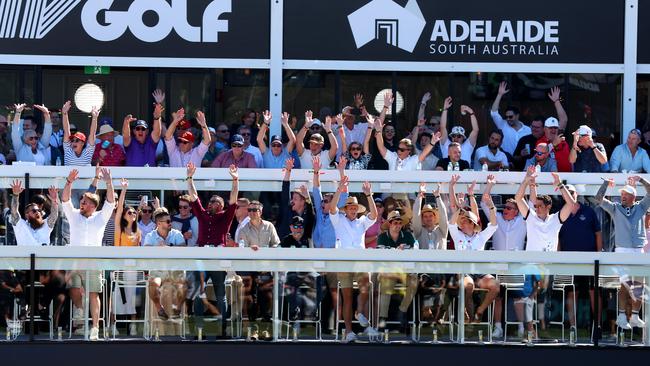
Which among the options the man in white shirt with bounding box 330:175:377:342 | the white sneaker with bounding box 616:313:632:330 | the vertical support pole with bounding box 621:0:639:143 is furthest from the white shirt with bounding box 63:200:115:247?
the vertical support pole with bounding box 621:0:639:143

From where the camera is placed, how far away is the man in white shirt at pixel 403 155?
1702 centimetres

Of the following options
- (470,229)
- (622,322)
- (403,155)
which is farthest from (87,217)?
(622,322)

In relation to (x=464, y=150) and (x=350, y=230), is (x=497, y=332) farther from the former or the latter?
(x=464, y=150)

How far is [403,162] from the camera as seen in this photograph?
17.1m

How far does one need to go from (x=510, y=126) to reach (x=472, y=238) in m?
4.41

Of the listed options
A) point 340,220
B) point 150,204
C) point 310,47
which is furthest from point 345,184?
point 310,47

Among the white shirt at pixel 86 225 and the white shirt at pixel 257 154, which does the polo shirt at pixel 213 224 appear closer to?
the white shirt at pixel 86 225

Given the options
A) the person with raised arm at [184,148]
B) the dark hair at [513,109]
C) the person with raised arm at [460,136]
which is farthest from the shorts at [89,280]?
the dark hair at [513,109]

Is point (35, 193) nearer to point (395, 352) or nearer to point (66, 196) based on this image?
point (66, 196)

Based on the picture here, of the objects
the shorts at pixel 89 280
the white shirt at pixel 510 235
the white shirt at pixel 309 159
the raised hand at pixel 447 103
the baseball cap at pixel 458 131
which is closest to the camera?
the shorts at pixel 89 280

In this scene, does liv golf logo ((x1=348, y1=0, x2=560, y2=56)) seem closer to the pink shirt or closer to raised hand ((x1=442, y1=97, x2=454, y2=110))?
raised hand ((x1=442, y1=97, x2=454, y2=110))

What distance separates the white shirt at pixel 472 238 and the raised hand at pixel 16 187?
4853 mm

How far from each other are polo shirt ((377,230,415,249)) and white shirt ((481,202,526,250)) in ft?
3.27

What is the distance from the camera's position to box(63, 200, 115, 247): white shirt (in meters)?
14.7
